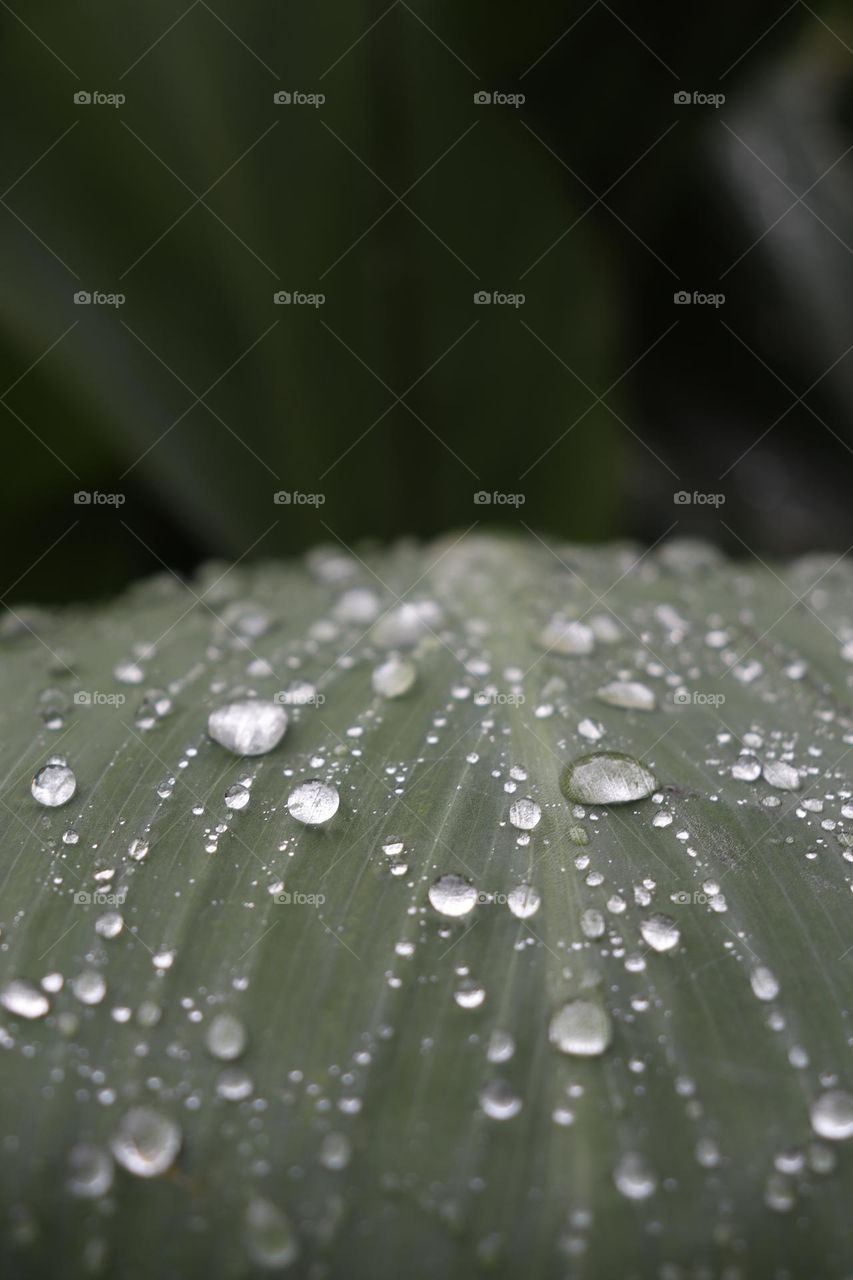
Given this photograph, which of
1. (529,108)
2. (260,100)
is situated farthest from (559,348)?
(260,100)

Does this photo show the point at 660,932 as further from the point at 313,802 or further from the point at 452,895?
the point at 313,802

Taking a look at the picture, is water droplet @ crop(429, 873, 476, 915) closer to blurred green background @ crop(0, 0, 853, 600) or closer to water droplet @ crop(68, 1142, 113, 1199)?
water droplet @ crop(68, 1142, 113, 1199)

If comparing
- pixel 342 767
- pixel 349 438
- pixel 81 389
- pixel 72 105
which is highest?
pixel 72 105

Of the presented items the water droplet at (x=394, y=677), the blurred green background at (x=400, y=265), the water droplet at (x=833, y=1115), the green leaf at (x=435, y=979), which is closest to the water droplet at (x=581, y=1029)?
the green leaf at (x=435, y=979)

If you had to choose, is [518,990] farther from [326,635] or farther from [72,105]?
[72,105]

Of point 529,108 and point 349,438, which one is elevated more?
point 529,108

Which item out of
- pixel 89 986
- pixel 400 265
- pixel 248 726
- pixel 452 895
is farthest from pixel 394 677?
pixel 400 265

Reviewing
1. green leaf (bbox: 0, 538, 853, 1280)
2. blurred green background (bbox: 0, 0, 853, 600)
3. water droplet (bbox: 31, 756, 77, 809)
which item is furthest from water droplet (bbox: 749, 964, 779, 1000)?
blurred green background (bbox: 0, 0, 853, 600)
